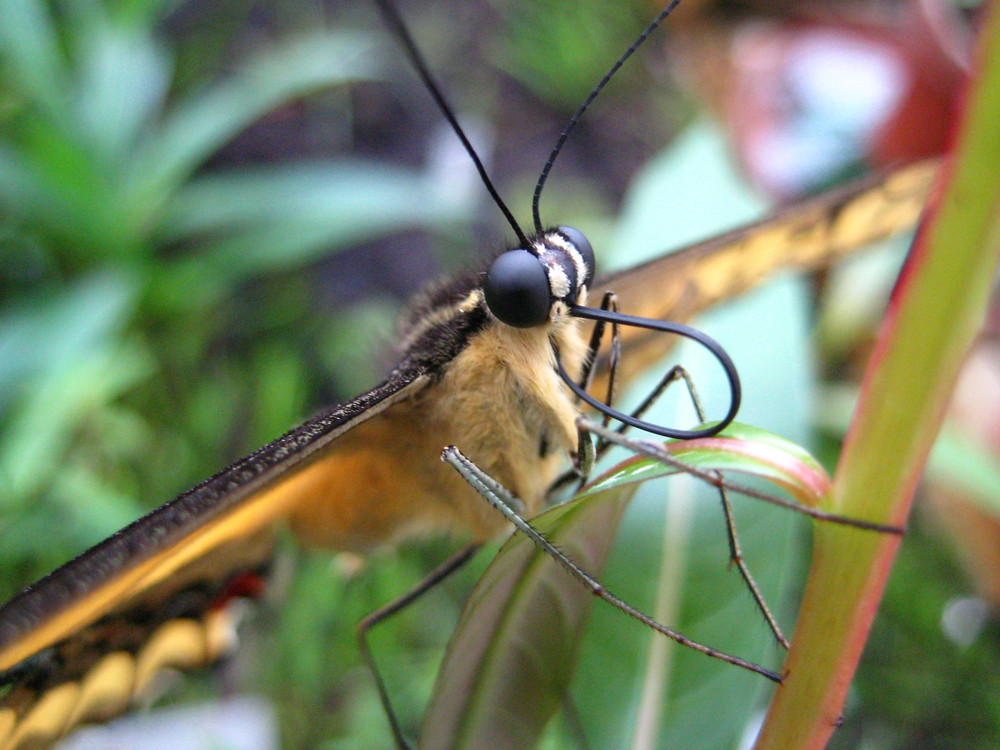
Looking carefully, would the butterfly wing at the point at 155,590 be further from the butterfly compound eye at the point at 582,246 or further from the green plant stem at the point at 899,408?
the green plant stem at the point at 899,408

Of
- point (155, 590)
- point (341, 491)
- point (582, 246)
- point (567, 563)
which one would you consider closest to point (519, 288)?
point (582, 246)

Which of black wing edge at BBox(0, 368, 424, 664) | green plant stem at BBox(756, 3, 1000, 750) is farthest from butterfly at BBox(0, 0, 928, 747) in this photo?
green plant stem at BBox(756, 3, 1000, 750)

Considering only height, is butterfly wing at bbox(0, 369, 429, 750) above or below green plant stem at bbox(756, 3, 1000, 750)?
above

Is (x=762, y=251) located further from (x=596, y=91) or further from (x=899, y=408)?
(x=899, y=408)

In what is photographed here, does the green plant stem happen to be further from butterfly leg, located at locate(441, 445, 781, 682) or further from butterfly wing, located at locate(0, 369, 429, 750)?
butterfly wing, located at locate(0, 369, 429, 750)

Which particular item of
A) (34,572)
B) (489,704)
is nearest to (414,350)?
(489,704)

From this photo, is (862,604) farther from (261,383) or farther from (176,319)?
(176,319)

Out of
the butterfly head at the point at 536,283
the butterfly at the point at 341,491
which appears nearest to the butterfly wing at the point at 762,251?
the butterfly at the point at 341,491
